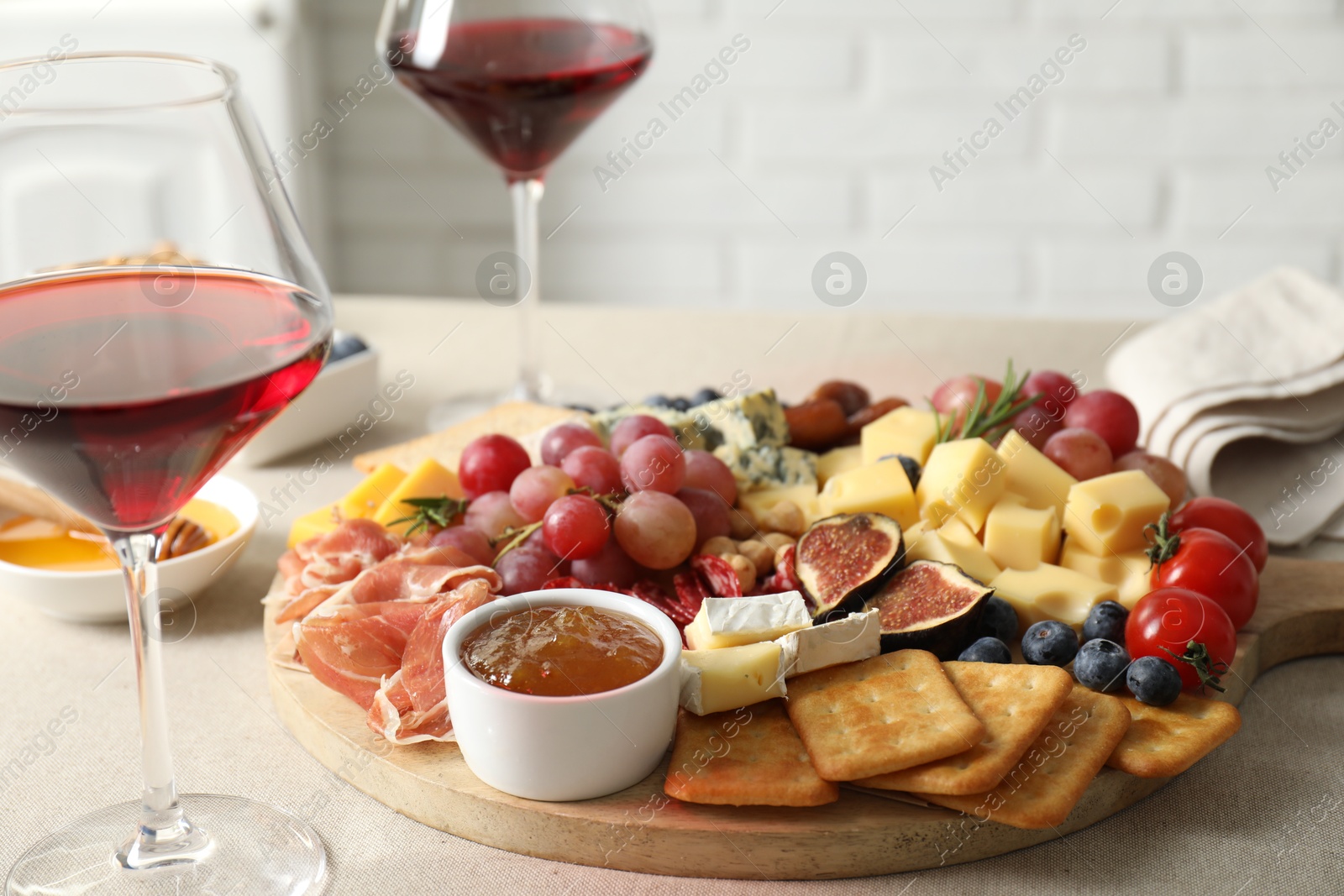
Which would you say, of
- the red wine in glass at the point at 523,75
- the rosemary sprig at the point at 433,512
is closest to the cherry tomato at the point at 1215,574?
the rosemary sprig at the point at 433,512

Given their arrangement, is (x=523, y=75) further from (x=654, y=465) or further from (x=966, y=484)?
(x=966, y=484)

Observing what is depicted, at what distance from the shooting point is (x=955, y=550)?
1.25m

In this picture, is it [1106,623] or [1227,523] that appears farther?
[1227,523]

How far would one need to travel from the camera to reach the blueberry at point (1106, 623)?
1.15 metres

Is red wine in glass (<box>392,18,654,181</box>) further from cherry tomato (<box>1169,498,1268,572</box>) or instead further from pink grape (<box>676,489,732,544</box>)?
cherry tomato (<box>1169,498,1268,572</box>)

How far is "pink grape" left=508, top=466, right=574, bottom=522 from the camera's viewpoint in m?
1.28

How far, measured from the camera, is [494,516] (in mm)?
1319

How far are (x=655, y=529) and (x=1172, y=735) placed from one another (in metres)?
0.50

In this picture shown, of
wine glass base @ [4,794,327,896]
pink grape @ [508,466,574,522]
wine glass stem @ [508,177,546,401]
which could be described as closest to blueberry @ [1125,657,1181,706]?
pink grape @ [508,466,574,522]

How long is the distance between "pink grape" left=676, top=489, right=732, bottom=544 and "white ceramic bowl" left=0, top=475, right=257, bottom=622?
483 mm

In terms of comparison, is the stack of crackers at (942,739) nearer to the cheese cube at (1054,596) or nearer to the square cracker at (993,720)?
the square cracker at (993,720)

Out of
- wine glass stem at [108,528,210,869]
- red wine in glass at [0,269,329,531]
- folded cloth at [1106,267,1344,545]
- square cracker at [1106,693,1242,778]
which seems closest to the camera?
red wine in glass at [0,269,329,531]

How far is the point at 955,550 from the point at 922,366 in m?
0.82

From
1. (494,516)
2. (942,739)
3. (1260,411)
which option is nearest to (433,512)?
(494,516)
